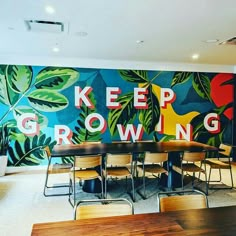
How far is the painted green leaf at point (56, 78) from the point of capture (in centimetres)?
607

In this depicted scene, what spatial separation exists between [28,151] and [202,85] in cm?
465

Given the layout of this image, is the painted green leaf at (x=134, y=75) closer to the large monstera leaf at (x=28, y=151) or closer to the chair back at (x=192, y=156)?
the large monstera leaf at (x=28, y=151)

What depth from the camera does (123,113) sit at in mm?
6527

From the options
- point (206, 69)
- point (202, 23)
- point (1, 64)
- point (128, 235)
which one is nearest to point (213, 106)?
point (206, 69)

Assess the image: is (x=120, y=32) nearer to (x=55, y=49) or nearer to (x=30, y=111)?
(x=55, y=49)

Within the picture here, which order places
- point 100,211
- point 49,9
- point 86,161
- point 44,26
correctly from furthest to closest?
point 86,161 < point 44,26 < point 49,9 < point 100,211

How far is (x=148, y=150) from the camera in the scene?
4.34 meters

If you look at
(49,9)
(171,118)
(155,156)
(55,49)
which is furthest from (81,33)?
(171,118)

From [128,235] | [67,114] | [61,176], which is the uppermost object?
[67,114]

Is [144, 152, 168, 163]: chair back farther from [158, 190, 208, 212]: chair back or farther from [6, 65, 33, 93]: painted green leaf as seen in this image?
[6, 65, 33, 93]: painted green leaf

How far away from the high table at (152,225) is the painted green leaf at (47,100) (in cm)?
478

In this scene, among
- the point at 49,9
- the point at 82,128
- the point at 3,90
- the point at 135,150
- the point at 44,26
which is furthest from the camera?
the point at 82,128

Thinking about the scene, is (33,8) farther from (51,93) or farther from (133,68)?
(133,68)

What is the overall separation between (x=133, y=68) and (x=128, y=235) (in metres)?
5.41
